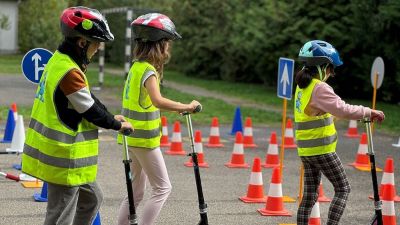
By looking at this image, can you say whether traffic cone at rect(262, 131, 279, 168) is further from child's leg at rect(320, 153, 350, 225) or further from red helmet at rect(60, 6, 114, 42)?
red helmet at rect(60, 6, 114, 42)

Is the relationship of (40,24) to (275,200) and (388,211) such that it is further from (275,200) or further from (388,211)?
(388,211)

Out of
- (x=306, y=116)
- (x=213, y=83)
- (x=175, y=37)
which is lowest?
(x=213, y=83)

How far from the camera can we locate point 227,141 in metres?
14.1

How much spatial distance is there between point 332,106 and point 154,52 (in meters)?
1.56

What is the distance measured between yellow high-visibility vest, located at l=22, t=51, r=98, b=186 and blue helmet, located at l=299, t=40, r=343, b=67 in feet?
7.46

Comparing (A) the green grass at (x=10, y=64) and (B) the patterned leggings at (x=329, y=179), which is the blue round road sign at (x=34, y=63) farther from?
(A) the green grass at (x=10, y=64)

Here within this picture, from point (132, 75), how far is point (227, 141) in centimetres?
833

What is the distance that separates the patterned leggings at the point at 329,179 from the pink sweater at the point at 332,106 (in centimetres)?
43

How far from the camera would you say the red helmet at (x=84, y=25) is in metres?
4.89

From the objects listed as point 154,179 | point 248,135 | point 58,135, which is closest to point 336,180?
point 154,179

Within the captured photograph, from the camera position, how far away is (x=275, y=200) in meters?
7.98

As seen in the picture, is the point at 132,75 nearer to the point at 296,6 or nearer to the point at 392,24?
the point at 392,24

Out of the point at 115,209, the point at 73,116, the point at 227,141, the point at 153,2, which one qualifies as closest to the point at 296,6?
the point at 227,141

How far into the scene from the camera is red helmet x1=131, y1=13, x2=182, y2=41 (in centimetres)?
580
